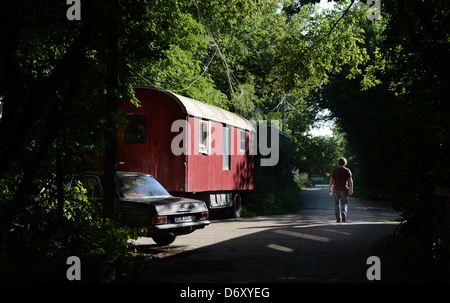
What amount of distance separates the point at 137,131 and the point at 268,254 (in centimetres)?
787

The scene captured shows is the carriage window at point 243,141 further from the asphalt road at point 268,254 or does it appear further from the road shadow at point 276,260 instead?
the road shadow at point 276,260

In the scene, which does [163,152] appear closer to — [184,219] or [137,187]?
[137,187]

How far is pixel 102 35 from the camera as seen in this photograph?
7.23 m

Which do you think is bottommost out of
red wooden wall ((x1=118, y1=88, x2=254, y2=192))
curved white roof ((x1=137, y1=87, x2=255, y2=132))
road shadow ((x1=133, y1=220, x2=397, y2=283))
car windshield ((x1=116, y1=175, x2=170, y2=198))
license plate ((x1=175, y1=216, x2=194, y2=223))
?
road shadow ((x1=133, y1=220, x2=397, y2=283))

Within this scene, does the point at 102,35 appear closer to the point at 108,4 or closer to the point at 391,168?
the point at 108,4

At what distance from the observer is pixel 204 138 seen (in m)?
17.0

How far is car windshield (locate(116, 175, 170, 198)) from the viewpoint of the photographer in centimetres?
1102

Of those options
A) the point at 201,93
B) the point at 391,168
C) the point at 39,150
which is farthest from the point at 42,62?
the point at 201,93

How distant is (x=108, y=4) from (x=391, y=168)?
16.2ft

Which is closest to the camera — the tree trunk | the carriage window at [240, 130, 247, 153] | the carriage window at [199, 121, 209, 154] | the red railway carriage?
the tree trunk

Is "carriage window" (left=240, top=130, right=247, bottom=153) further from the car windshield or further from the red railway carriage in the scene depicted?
the car windshield

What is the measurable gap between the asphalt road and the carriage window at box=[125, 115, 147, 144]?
144 inches

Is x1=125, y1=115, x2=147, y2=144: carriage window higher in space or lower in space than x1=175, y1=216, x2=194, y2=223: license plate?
higher

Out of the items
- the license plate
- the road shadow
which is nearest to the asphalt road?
the road shadow
